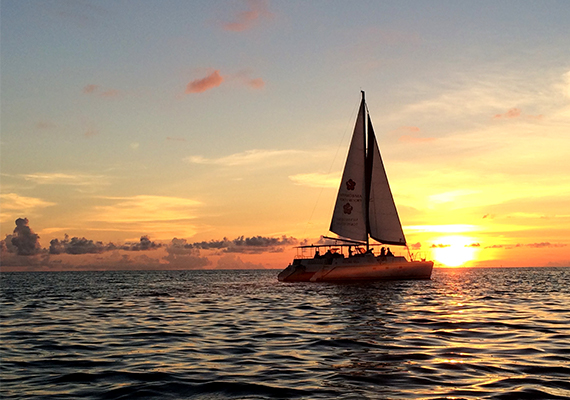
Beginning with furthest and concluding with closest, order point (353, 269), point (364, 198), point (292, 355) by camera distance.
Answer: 1. point (364, 198)
2. point (353, 269)
3. point (292, 355)

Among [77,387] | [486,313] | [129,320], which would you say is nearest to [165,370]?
[77,387]

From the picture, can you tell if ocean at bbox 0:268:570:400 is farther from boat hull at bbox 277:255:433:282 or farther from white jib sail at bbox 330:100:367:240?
white jib sail at bbox 330:100:367:240

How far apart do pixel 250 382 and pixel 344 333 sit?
782 cm

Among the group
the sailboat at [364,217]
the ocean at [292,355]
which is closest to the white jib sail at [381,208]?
→ the sailboat at [364,217]

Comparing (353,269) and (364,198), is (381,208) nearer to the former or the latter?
→ (364,198)

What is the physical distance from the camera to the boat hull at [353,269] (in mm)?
52219

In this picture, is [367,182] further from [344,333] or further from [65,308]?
[344,333]

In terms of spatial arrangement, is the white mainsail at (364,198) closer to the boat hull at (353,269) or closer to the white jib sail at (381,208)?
the white jib sail at (381,208)

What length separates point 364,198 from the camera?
2256 inches

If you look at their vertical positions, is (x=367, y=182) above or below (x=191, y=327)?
above

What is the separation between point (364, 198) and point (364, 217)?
2.13 metres

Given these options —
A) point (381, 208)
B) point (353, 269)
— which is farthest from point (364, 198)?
point (353, 269)

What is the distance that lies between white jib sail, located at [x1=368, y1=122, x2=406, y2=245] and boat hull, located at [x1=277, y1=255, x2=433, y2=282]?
3650 millimetres

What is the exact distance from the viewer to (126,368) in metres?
12.7
